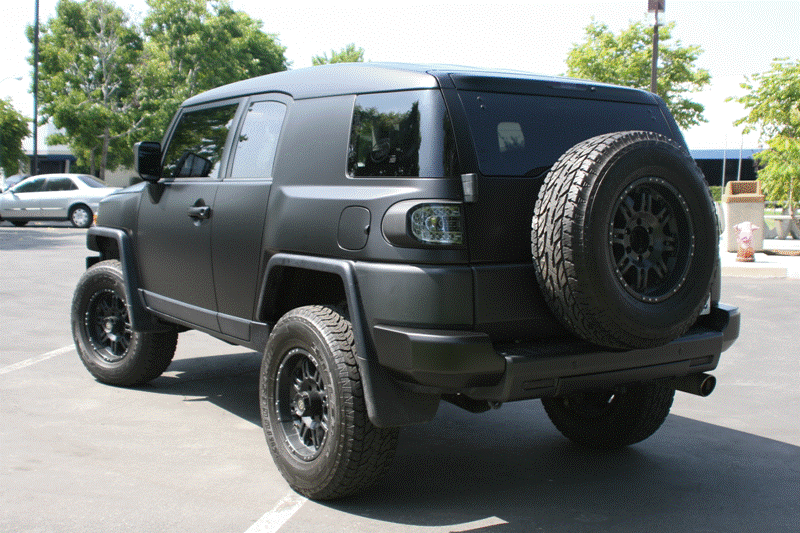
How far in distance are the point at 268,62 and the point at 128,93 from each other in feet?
45.6

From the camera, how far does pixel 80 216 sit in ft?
82.3

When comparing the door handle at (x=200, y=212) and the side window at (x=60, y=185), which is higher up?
the side window at (x=60, y=185)

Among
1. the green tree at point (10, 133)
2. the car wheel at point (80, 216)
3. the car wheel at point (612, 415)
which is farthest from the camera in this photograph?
the green tree at point (10, 133)

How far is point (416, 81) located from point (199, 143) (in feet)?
6.74

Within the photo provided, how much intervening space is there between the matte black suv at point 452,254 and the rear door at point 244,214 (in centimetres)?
2

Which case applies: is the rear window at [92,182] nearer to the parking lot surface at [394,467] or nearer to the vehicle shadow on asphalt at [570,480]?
the parking lot surface at [394,467]

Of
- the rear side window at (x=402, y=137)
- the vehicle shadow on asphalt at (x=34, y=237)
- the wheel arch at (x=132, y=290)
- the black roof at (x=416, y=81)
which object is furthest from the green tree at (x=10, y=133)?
the rear side window at (x=402, y=137)

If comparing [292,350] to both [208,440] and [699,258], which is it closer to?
[208,440]

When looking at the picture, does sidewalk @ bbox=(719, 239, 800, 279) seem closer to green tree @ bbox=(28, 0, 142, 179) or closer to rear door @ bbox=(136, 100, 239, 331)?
rear door @ bbox=(136, 100, 239, 331)

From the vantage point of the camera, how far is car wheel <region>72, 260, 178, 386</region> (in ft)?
19.1

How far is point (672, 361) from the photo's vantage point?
3727 millimetres

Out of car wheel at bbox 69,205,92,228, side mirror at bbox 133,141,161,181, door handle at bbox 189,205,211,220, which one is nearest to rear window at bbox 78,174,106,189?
car wheel at bbox 69,205,92,228

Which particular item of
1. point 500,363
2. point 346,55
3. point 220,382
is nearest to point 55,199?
point 220,382

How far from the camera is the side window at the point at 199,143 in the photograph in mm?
4938
